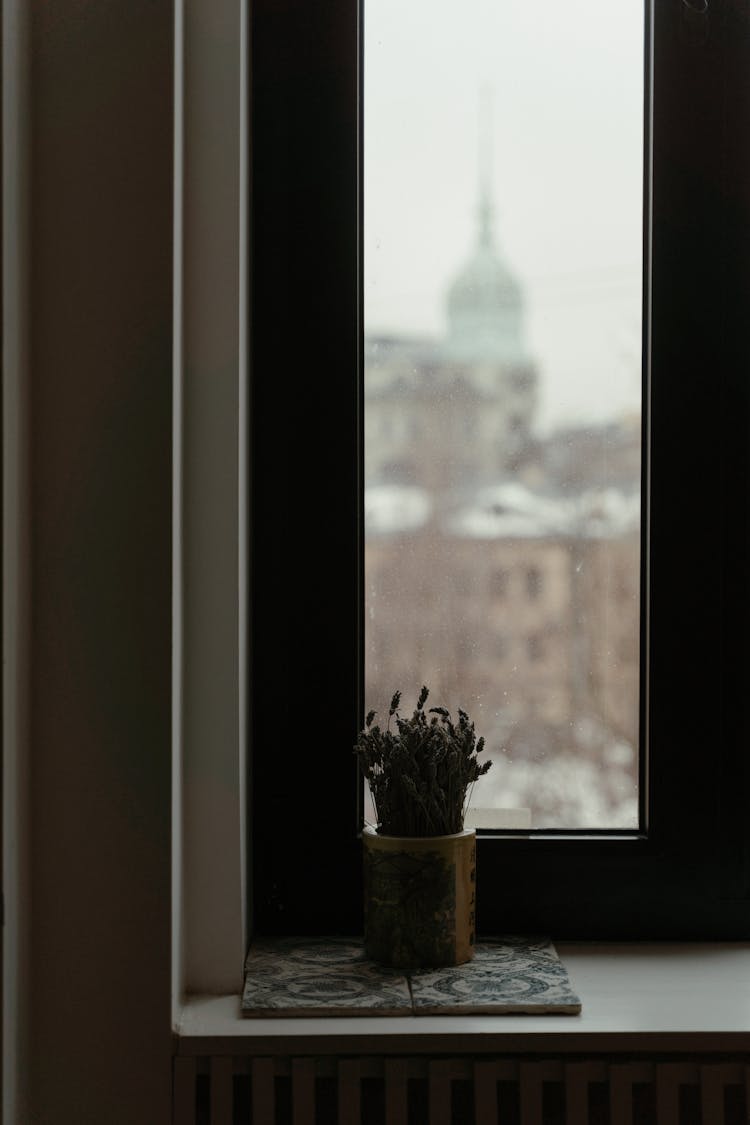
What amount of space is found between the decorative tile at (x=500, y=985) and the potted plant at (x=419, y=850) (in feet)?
0.09

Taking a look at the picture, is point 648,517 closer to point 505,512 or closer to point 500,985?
point 505,512

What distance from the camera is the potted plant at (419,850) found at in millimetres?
1198

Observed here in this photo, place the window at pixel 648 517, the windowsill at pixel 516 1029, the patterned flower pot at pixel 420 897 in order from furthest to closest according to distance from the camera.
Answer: the window at pixel 648 517, the patterned flower pot at pixel 420 897, the windowsill at pixel 516 1029

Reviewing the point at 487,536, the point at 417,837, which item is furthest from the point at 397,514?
the point at 417,837

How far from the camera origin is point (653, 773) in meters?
1.38

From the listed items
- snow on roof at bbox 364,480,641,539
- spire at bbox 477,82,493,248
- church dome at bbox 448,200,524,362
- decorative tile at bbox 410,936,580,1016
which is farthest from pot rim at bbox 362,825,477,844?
spire at bbox 477,82,493,248

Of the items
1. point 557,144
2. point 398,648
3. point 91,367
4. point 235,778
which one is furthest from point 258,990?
point 557,144

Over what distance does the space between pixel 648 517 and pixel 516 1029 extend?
59 centimetres

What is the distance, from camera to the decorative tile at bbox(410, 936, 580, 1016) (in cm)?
112

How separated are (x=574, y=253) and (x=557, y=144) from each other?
0.42ft

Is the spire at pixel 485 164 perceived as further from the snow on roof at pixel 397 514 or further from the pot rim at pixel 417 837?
the pot rim at pixel 417 837

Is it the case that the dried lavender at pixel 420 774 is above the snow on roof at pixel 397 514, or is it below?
below

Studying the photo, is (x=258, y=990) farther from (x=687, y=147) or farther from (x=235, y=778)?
(x=687, y=147)

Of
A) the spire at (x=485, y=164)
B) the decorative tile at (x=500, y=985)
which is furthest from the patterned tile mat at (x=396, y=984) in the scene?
the spire at (x=485, y=164)
